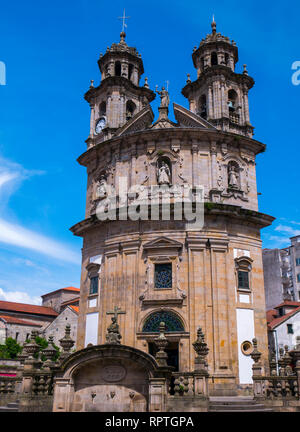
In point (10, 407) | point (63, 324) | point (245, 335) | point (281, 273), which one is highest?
point (281, 273)

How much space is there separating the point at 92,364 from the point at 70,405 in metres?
1.49

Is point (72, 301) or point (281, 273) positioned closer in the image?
point (281, 273)

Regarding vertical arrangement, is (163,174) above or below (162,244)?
above

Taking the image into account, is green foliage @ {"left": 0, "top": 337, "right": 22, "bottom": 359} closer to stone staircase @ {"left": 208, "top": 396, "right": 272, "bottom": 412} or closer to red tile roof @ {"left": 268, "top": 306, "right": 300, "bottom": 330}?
red tile roof @ {"left": 268, "top": 306, "right": 300, "bottom": 330}

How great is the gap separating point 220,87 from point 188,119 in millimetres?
3449

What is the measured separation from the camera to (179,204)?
2392 centimetres

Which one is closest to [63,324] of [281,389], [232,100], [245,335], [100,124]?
[100,124]

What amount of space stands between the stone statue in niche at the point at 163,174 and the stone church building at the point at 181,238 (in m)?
0.06

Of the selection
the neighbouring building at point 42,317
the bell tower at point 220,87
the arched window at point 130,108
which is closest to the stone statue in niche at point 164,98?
the bell tower at point 220,87

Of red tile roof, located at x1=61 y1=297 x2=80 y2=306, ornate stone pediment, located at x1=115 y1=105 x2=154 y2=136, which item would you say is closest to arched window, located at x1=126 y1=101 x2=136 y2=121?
ornate stone pediment, located at x1=115 y1=105 x2=154 y2=136

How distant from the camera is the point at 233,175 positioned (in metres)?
26.4

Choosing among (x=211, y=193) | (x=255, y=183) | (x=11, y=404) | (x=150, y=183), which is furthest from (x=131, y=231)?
(x=11, y=404)

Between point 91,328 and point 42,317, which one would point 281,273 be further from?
point 91,328
